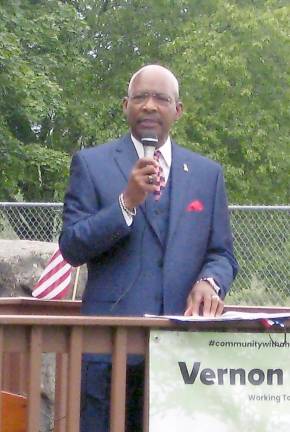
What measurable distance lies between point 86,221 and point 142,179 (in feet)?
1.11

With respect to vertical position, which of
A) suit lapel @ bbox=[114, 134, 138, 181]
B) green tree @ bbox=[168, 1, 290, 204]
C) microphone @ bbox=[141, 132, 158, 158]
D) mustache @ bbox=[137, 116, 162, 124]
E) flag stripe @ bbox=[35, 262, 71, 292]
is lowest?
microphone @ bbox=[141, 132, 158, 158]

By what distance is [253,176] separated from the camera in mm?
27609

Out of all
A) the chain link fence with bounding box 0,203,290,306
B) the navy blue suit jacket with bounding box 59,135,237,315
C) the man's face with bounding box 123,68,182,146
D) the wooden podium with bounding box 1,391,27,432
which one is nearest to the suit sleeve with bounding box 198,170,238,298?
the navy blue suit jacket with bounding box 59,135,237,315

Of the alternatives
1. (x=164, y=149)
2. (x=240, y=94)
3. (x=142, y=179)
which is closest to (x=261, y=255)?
(x=164, y=149)

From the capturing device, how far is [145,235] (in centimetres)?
382

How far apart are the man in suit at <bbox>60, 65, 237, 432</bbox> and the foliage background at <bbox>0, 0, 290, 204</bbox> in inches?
733

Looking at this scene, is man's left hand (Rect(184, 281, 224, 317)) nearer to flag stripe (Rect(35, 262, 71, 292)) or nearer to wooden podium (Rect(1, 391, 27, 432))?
wooden podium (Rect(1, 391, 27, 432))

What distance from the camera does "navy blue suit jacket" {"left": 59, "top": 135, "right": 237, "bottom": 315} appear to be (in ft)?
12.4

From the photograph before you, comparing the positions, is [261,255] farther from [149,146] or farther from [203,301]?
[149,146]

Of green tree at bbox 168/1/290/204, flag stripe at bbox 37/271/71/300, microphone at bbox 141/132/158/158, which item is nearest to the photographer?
microphone at bbox 141/132/158/158

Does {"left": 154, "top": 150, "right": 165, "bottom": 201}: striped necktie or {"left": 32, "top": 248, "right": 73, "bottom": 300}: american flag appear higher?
{"left": 32, "top": 248, "right": 73, "bottom": 300}: american flag

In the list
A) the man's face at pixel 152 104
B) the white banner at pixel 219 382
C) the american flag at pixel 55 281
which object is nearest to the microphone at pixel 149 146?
the man's face at pixel 152 104

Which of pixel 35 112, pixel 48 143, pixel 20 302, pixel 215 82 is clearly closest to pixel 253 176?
pixel 215 82

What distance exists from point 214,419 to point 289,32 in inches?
990
